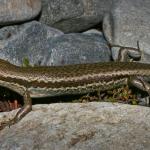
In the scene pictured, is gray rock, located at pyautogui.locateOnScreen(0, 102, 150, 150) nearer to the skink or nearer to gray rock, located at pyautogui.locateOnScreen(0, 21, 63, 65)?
the skink

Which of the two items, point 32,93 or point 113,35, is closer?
point 32,93

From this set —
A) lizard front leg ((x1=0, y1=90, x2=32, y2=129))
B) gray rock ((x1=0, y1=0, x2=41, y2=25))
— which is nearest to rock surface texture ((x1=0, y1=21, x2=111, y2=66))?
gray rock ((x1=0, y1=0, x2=41, y2=25))

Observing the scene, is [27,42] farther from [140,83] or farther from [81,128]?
[81,128]

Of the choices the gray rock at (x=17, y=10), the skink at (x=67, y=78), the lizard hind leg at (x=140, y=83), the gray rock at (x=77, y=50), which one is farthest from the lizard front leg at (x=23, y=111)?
the gray rock at (x=17, y=10)

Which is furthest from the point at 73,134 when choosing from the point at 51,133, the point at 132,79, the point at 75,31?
the point at 75,31

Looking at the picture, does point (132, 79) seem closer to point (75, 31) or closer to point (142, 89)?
point (142, 89)

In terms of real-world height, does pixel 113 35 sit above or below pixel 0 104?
above

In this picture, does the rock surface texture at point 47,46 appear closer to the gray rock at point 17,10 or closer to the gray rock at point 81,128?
the gray rock at point 17,10

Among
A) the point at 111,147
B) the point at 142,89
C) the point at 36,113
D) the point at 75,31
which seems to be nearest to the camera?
the point at 111,147
